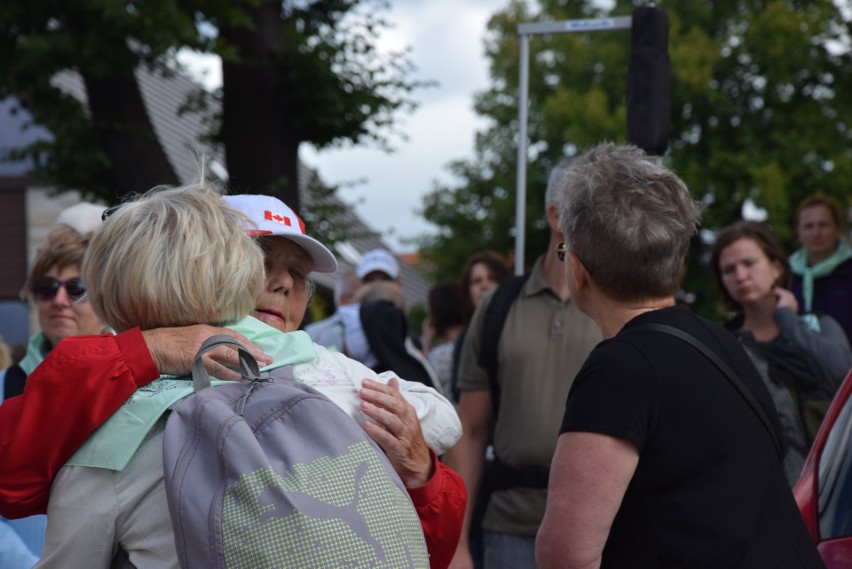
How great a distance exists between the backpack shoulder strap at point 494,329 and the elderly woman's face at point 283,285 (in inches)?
63.4

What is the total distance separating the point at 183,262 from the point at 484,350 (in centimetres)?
241

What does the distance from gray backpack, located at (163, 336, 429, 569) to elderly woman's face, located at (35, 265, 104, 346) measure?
2.35 m

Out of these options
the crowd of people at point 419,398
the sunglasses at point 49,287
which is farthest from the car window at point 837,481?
the sunglasses at point 49,287

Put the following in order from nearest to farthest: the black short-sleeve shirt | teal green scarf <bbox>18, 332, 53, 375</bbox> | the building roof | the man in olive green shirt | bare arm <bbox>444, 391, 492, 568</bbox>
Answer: the black short-sleeve shirt < teal green scarf <bbox>18, 332, 53, 375</bbox> < the man in olive green shirt < bare arm <bbox>444, 391, 492, 568</bbox> < the building roof

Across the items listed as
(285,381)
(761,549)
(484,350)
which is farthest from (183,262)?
(484,350)

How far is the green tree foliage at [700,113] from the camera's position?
84.7 ft

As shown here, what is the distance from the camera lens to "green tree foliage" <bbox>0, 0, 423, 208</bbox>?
946 centimetres

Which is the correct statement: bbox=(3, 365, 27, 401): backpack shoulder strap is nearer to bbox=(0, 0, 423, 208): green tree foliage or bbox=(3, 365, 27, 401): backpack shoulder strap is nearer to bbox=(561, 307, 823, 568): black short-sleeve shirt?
bbox=(561, 307, 823, 568): black short-sleeve shirt

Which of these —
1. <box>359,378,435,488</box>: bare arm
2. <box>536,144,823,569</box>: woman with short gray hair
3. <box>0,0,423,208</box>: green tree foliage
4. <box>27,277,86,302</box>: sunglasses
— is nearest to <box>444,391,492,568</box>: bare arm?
<box>27,277,86,302</box>: sunglasses

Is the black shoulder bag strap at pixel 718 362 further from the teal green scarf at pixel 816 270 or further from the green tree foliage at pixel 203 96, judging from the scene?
the green tree foliage at pixel 203 96

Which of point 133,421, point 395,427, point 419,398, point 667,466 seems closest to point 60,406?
point 133,421

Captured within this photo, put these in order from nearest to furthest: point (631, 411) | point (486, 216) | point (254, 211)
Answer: point (631, 411) < point (254, 211) < point (486, 216)

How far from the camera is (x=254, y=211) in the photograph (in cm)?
276

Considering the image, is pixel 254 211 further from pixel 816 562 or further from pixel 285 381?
pixel 816 562
